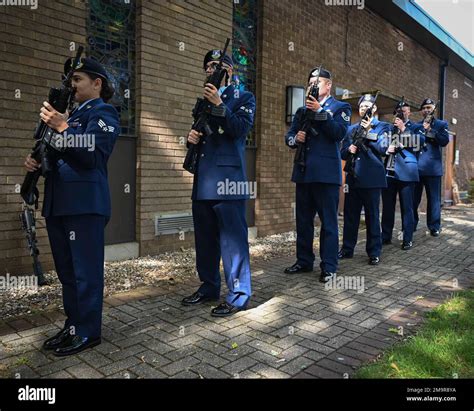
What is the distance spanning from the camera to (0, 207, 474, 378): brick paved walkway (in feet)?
8.93

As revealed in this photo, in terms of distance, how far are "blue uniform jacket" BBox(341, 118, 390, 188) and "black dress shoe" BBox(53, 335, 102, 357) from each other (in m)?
4.13

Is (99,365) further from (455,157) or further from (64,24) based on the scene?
(455,157)

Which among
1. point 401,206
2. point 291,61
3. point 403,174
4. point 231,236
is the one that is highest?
point 291,61

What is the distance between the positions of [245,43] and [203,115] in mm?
4372

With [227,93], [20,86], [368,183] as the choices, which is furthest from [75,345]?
[368,183]

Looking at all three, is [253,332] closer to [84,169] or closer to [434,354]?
[434,354]

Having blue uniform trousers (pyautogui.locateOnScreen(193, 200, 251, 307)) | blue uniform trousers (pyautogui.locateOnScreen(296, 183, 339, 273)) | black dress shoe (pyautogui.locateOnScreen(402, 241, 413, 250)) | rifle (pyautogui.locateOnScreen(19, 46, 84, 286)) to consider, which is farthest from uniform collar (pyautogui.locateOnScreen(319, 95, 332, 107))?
black dress shoe (pyautogui.locateOnScreen(402, 241, 413, 250))

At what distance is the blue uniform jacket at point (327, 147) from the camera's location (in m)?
4.71

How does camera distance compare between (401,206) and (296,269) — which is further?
(401,206)

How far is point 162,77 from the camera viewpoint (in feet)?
19.5

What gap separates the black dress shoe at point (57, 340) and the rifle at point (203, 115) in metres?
1.64

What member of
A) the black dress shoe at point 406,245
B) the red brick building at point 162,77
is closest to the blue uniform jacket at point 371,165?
the black dress shoe at point 406,245

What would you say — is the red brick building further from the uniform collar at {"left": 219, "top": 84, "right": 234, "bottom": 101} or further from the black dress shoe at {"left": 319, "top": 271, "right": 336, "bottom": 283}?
the black dress shoe at {"left": 319, "top": 271, "right": 336, "bottom": 283}

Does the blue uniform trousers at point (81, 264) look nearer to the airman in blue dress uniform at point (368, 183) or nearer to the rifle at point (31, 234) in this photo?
the rifle at point (31, 234)
